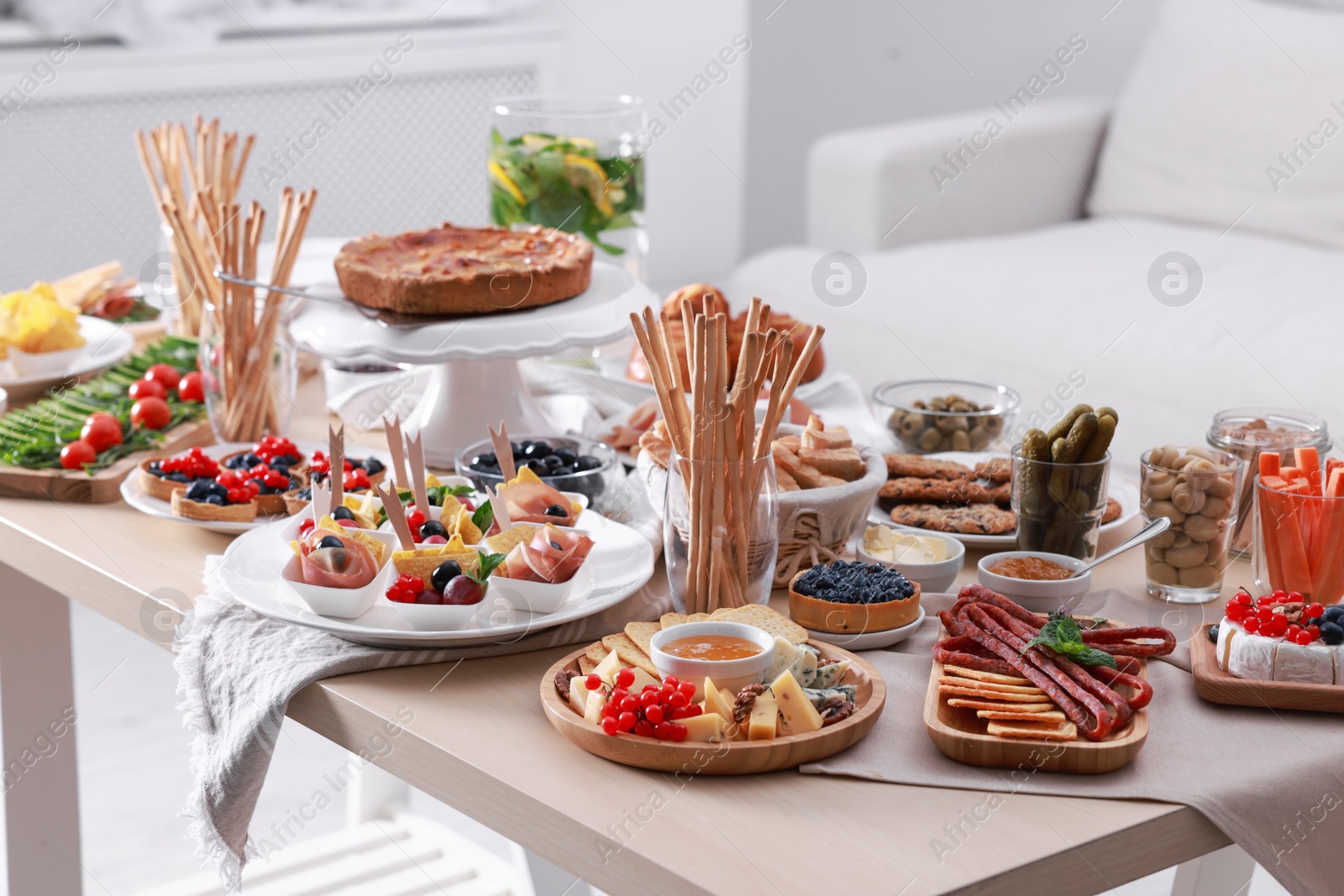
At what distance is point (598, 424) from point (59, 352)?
0.66 m

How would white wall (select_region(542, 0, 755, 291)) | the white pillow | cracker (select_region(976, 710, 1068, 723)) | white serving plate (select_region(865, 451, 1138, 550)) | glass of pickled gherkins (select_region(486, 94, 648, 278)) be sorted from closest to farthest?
1. cracker (select_region(976, 710, 1068, 723))
2. white serving plate (select_region(865, 451, 1138, 550))
3. glass of pickled gherkins (select_region(486, 94, 648, 278))
4. the white pillow
5. white wall (select_region(542, 0, 755, 291))

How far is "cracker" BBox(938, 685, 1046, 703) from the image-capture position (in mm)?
888

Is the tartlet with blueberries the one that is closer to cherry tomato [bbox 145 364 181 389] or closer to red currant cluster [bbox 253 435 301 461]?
red currant cluster [bbox 253 435 301 461]

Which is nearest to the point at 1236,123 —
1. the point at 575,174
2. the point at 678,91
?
the point at 575,174

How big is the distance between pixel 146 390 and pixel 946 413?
34.9 inches

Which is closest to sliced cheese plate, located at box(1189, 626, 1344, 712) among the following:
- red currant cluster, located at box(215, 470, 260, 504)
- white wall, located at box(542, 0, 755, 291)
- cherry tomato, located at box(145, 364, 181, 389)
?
red currant cluster, located at box(215, 470, 260, 504)

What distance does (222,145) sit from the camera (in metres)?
1.61

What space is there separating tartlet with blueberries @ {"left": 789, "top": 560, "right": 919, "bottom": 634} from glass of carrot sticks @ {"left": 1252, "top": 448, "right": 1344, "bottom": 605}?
0.90 feet

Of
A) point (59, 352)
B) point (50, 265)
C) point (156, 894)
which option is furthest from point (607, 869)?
point (50, 265)

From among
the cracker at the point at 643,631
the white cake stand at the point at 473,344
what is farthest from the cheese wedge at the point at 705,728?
the white cake stand at the point at 473,344

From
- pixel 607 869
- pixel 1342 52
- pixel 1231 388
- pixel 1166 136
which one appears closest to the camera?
pixel 607 869

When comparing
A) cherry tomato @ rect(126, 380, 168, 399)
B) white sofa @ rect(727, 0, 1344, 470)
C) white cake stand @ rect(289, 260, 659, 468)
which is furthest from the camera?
white sofa @ rect(727, 0, 1344, 470)

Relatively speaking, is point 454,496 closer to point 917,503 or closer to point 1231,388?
point 917,503

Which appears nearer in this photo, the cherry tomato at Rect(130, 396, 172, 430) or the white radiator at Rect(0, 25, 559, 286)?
the cherry tomato at Rect(130, 396, 172, 430)
